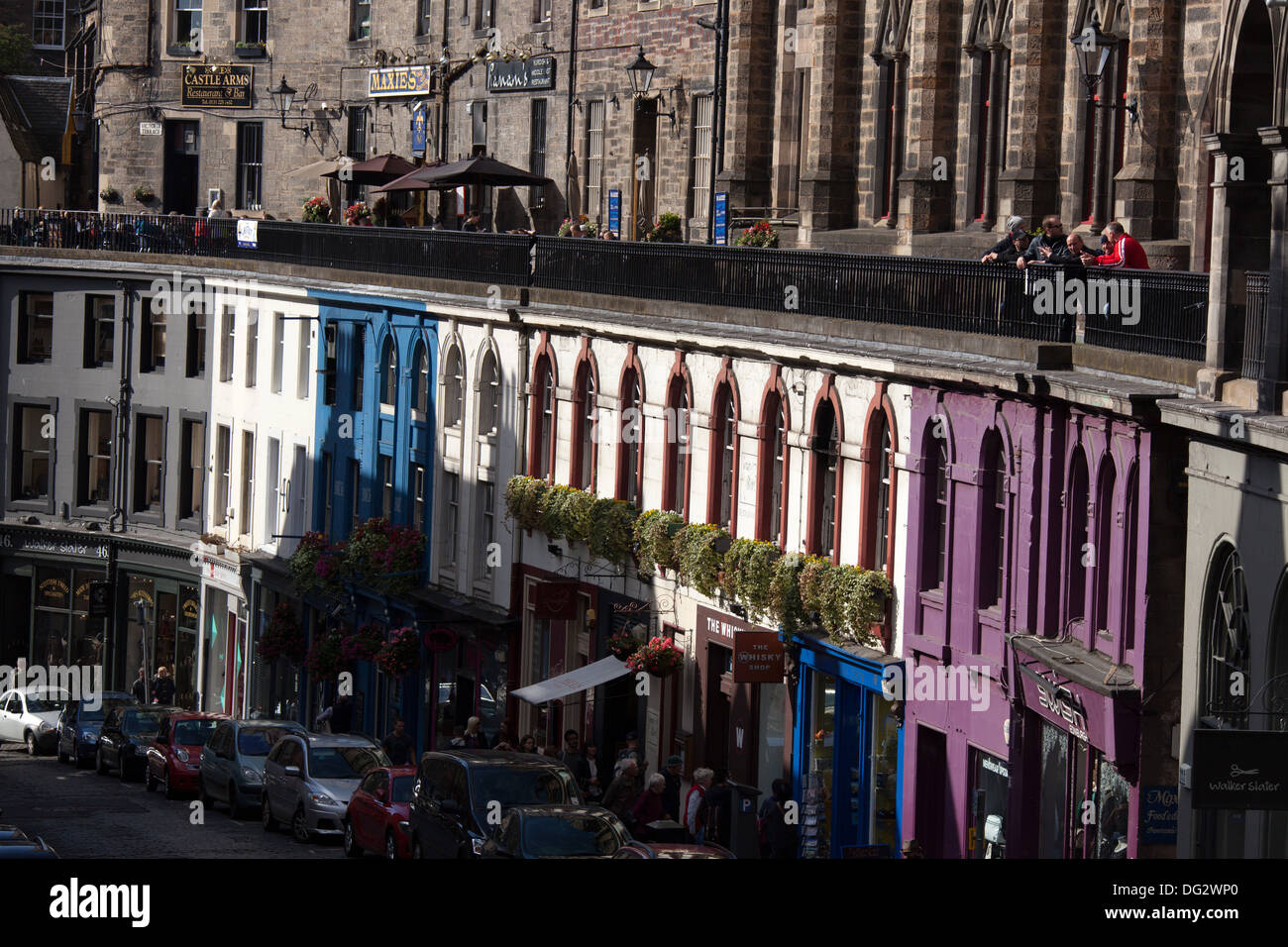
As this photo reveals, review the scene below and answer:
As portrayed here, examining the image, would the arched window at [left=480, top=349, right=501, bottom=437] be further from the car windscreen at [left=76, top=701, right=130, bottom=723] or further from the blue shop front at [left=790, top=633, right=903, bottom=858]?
the blue shop front at [left=790, top=633, right=903, bottom=858]

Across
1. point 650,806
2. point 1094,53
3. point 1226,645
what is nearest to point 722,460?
point 650,806

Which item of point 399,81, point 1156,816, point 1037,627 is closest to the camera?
point 1156,816

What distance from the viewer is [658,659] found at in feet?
105

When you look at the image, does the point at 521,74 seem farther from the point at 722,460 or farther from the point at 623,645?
the point at 623,645

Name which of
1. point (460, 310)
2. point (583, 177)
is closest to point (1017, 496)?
point (460, 310)

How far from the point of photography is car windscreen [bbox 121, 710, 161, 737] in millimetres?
40156

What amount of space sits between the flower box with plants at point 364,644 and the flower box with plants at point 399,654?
75 cm

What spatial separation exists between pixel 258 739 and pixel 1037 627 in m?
14.5

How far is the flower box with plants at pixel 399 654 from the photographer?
130 feet

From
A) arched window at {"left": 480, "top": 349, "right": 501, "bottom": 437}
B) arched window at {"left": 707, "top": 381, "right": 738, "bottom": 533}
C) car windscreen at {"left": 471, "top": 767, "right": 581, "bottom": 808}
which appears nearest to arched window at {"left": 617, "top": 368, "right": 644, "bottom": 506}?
arched window at {"left": 707, "top": 381, "right": 738, "bottom": 533}

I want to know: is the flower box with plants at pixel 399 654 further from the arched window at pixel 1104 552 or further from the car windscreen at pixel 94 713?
the arched window at pixel 1104 552

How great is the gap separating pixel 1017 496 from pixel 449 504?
19258mm

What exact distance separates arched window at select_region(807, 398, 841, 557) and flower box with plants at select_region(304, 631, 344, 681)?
15731 mm

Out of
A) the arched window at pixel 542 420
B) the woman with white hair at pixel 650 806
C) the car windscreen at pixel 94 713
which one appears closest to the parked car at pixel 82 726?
the car windscreen at pixel 94 713
